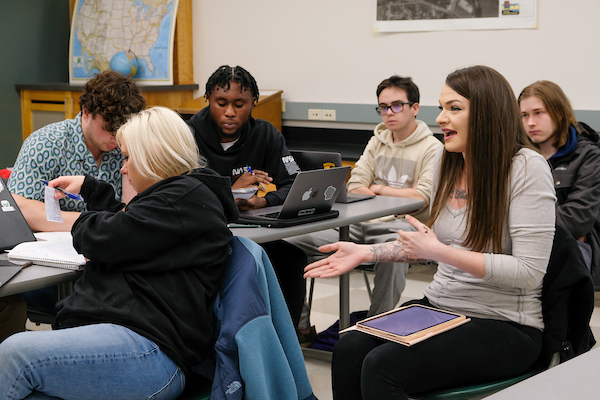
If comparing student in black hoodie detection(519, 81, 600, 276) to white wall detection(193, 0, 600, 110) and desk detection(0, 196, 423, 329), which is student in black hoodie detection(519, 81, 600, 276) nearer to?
desk detection(0, 196, 423, 329)

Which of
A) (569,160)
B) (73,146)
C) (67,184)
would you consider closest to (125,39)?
(73,146)

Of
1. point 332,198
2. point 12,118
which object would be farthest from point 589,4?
point 12,118

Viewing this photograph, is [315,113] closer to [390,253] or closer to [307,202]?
[307,202]

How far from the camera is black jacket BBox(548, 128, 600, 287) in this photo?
9.02ft

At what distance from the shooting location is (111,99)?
7.41ft

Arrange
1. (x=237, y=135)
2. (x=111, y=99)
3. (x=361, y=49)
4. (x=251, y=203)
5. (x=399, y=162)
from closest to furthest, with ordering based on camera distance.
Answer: (x=111, y=99) < (x=251, y=203) < (x=237, y=135) < (x=399, y=162) < (x=361, y=49)

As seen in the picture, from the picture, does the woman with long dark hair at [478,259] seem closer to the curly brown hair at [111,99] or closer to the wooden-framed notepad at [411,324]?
the wooden-framed notepad at [411,324]

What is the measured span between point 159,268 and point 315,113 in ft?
11.8

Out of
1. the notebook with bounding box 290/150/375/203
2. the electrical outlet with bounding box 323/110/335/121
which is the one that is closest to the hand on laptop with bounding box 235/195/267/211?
the notebook with bounding box 290/150/375/203

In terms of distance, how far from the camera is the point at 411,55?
459cm

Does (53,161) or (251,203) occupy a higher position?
(53,161)

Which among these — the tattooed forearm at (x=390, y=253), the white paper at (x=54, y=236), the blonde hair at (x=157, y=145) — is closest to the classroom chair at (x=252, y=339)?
the blonde hair at (x=157, y=145)

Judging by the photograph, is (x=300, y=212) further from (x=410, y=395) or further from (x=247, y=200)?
(x=410, y=395)

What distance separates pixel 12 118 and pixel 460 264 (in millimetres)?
4831
